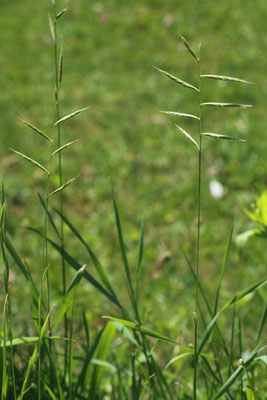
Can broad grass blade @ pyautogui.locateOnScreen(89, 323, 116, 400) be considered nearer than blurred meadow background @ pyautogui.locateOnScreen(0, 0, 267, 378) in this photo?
Yes

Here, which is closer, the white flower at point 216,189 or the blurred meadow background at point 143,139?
the blurred meadow background at point 143,139

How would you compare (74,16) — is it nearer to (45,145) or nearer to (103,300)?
(45,145)

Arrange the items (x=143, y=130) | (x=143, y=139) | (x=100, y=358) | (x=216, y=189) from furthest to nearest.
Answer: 1. (x=143, y=130)
2. (x=143, y=139)
3. (x=216, y=189)
4. (x=100, y=358)

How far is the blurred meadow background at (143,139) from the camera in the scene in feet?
10.5

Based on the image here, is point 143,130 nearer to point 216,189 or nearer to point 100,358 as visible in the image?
point 216,189

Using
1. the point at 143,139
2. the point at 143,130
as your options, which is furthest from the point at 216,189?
the point at 143,130

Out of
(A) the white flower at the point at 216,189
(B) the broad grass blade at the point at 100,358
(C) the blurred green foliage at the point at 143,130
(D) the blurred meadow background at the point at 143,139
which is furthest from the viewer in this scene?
(A) the white flower at the point at 216,189

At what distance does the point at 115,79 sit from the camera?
217 inches

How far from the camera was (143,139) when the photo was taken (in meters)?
4.54

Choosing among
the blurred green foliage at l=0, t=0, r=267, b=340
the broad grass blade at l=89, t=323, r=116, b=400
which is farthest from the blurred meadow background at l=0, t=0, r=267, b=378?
the broad grass blade at l=89, t=323, r=116, b=400

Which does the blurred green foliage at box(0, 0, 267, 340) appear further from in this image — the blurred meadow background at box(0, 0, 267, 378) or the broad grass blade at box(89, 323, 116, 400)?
the broad grass blade at box(89, 323, 116, 400)

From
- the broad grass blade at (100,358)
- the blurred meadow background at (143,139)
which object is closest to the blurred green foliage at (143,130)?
the blurred meadow background at (143,139)

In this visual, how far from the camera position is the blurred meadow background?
→ 3191 millimetres

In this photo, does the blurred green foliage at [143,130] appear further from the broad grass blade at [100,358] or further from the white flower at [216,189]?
the broad grass blade at [100,358]
